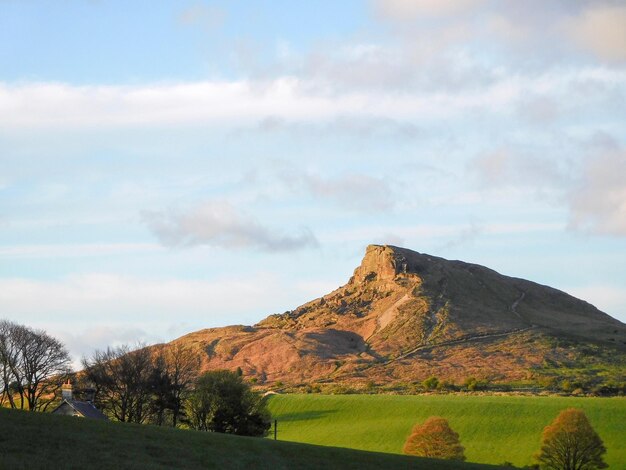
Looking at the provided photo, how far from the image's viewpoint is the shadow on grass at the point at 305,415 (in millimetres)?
112875

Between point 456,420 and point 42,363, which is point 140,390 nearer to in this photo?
point 42,363

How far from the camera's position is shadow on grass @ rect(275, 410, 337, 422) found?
11288 centimetres

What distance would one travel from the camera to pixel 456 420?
10106cm

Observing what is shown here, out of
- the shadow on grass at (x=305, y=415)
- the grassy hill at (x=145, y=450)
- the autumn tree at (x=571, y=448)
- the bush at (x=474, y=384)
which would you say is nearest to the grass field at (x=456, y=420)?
the shadow on grass at (x=305, y=415)

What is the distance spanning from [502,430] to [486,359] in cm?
5696

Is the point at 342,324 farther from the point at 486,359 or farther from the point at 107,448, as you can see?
the point at 107,448

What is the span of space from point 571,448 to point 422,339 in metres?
85.5

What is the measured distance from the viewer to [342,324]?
185000mm

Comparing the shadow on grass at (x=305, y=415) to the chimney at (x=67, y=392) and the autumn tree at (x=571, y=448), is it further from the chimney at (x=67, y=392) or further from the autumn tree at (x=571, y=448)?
the chimney at (x=67, y=392)

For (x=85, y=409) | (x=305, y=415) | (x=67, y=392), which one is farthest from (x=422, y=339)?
(x=85, y=409)

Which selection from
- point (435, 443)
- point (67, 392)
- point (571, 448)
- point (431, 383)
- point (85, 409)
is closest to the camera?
point (85, 409)

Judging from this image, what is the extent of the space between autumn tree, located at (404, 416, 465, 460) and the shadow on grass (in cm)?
3191

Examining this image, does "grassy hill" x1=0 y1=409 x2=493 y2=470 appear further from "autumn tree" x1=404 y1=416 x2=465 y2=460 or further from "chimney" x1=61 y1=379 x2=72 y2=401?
"autumn tree" x1=404 y1=416 x2=465 y2=460

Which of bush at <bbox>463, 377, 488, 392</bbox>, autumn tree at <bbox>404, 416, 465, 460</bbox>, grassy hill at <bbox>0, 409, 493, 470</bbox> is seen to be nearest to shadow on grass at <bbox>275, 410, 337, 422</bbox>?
Result: bush at <bbox>463, 377, 488, 392</bbox>
